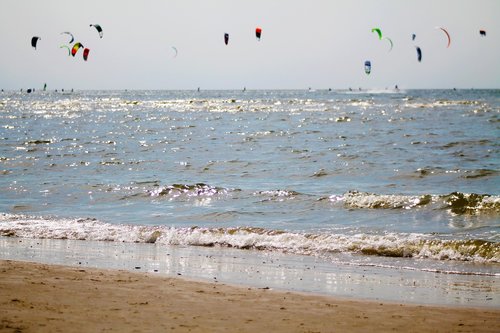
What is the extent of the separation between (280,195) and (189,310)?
999 cm

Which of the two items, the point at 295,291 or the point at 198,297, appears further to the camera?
the point at 295,291

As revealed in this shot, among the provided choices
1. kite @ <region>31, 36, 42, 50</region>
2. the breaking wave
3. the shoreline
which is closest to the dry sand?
the shoreline

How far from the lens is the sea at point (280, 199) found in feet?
36.5

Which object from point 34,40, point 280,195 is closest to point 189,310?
point 280,195

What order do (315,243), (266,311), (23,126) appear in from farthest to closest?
(23,126)
(315,243)
(266,311)

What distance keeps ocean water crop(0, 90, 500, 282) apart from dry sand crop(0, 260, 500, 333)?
2.89 m

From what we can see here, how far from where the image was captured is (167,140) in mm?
33281

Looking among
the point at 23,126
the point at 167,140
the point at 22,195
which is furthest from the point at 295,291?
the point at 23,126

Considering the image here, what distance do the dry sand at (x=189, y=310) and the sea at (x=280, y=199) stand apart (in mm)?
1229

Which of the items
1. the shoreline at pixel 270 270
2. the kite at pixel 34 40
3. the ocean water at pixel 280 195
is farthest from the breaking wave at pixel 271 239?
the kite at pixel 34 40

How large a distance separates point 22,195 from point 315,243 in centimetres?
912

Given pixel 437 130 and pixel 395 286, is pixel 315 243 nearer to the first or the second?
pixel 395 286

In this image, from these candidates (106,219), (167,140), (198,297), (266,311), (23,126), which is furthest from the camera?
(23,126)

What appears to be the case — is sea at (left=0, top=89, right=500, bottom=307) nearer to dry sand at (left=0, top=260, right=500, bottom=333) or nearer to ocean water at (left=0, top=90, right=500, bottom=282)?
ocean water at (left=0, top=90, right=500, bottom=282)
